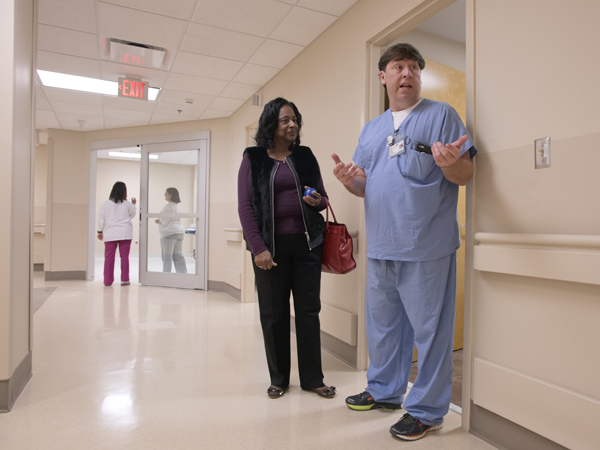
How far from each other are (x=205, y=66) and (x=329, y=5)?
5.27ft

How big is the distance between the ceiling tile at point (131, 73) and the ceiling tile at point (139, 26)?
2.06 ft

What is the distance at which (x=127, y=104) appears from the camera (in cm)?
512

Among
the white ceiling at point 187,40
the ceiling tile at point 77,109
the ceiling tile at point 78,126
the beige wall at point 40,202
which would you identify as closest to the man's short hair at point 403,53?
the white ceiling at point 187,40

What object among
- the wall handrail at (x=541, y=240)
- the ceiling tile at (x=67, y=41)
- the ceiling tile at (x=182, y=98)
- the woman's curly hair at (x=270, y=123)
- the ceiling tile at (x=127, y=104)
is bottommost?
the wall handrail at (x=541, y=240)

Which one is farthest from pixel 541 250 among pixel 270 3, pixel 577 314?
pixel 270 3

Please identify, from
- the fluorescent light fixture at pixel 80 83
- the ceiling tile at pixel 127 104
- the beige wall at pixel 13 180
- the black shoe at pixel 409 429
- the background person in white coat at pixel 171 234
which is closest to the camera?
the black shoe at pixel 409 429

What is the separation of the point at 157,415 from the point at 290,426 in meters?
0.64

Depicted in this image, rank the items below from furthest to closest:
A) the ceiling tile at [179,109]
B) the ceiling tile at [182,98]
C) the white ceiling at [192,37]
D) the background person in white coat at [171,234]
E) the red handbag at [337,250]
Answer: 1. the background person in white coat at [171,234]
2. the ceiling tile at [179,109]
3. the ceiling tile at [182,98]
4. the white ceiling at [192,37]
5. the red handbag at [337,250]

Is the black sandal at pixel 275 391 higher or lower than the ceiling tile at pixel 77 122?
lower

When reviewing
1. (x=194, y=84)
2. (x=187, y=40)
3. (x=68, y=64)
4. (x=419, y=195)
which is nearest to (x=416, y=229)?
(x=419, y=195)

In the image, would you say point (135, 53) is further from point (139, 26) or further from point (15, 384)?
point (15, 384)

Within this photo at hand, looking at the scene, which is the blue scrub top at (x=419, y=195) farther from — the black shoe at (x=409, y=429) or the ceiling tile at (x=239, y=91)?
the ceiling tile at (x=239, y=91)

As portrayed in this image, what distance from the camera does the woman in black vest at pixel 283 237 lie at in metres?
2.08

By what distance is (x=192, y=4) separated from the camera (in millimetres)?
2820
